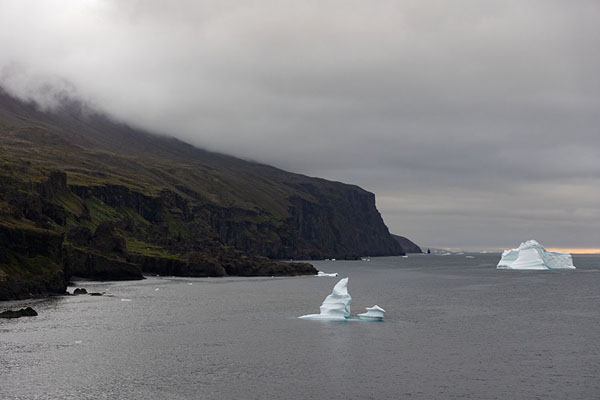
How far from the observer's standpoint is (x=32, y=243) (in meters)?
114

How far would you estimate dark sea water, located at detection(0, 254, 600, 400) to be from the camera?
50.0 metres

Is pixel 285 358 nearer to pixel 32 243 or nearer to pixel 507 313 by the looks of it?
pixel 507 313

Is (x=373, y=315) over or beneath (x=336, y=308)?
beneath

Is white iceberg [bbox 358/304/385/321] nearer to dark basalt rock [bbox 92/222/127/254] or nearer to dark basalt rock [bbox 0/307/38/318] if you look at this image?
dark basalt rock [bbox 0/307/38/318]

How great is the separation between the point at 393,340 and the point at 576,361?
1987cm

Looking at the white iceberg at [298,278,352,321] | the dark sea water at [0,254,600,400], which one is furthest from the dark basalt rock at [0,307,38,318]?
the white iceberg at [298,278,352,321]

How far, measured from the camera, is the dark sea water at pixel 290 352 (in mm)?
50000

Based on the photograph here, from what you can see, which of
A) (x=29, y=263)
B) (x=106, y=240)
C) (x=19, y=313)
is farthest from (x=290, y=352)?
(x=106, y=240)

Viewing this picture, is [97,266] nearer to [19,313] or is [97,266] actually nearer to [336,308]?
[19,313]

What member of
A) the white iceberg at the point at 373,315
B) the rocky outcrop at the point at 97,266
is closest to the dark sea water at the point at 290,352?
the white iceberg at the point at 373,315

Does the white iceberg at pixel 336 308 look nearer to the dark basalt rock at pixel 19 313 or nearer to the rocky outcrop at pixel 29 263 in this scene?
the dark basalt rock at pixel 19 313

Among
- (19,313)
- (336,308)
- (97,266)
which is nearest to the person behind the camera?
(19,313)

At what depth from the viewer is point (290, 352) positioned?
213 ft

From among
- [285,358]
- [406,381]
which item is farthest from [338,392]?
[285,358]
